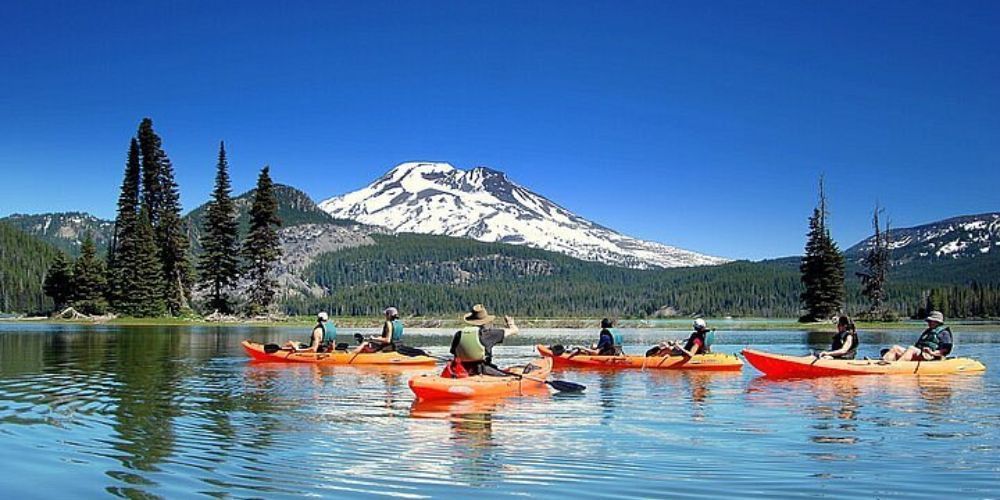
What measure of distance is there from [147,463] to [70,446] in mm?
2298

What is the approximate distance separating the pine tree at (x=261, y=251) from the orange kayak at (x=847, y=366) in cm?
6777

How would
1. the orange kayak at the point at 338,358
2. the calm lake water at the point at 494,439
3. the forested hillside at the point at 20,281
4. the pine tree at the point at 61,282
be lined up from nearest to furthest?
the calm lake water at the point at 494,439 < the orange kayak at the point at 338,358 < the pine tree at the point at 61,282 < the forested hillside at the point at 20,281

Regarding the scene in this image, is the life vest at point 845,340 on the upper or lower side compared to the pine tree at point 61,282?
lower

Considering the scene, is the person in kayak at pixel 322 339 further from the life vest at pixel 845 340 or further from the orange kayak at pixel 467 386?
the life vest at pixel 845 340

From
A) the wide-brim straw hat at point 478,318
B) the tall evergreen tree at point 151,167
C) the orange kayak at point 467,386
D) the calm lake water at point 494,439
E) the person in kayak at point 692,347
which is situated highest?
the tall evergreen tree at point 151,167

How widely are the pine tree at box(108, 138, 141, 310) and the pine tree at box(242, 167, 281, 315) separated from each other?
11.5 m

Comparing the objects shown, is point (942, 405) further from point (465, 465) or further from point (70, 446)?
point (70, 446)

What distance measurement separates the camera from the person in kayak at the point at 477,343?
21781mm

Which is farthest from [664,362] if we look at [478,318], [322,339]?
[322,339]

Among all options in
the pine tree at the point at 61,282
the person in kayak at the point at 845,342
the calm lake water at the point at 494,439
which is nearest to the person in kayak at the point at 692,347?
the person in kayak at the point at 845,342

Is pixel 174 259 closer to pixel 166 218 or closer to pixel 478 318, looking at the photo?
pixel 166 218

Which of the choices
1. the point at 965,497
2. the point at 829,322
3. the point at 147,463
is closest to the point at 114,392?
the point at 147,463

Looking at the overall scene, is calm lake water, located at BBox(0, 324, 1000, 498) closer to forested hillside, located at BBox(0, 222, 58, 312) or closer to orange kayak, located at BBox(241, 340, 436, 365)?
orange kayak, located at BBox(241, 340, 436, 365)

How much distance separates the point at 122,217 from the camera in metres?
98.4
